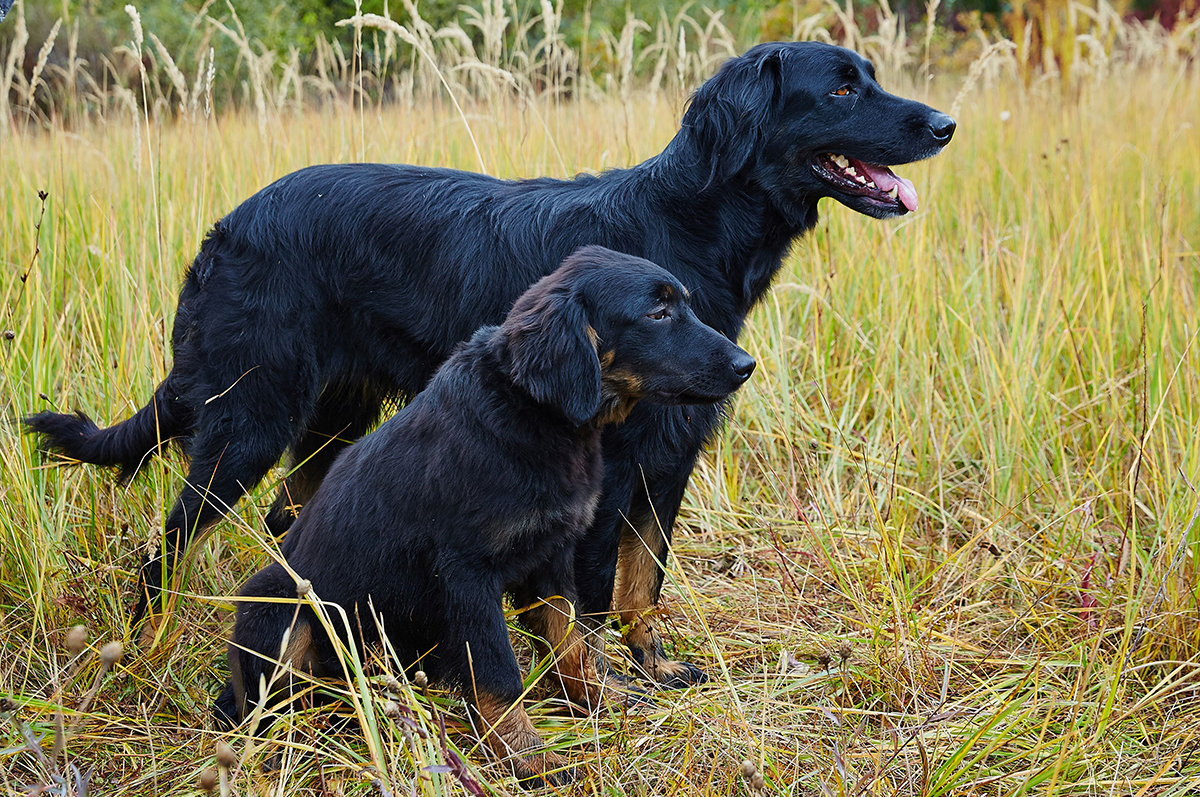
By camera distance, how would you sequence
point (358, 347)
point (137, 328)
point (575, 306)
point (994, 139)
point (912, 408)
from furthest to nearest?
point (994, 139) < point (912, 408) < point (137, 328) < point (358, 347) < point (575, 306)

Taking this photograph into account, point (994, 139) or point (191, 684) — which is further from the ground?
point (994, 139)

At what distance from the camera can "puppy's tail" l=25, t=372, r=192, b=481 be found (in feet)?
9.23

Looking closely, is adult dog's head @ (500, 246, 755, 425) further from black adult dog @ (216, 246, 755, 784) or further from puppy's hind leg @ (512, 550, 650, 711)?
puppy's hind leg @ (512, 550, 650, 711)

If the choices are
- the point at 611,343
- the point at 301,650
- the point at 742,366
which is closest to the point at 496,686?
the point at 301,650

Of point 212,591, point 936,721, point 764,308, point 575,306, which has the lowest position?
point 212,591

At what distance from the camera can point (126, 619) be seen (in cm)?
276

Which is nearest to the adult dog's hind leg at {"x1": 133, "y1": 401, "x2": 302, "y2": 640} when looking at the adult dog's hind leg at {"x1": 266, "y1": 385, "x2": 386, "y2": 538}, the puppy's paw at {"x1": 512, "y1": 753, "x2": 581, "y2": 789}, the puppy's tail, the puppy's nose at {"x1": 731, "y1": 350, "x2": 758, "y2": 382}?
the puppy's tail

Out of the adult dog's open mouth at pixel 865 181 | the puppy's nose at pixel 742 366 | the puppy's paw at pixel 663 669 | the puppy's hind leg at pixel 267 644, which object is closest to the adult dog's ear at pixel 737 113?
the adult dog's open mouth at pixel 865 181

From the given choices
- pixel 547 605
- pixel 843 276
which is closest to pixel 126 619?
pixel 547 605

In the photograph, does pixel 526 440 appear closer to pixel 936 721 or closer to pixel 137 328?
pixel 936 721

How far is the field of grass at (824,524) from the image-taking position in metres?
2.21

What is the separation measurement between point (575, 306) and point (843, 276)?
8.19ft

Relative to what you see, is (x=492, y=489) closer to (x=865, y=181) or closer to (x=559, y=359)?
(x=559, y=359)

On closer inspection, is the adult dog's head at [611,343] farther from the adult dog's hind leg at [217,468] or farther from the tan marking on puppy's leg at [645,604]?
the adult dog's hind leg at [217,468]
